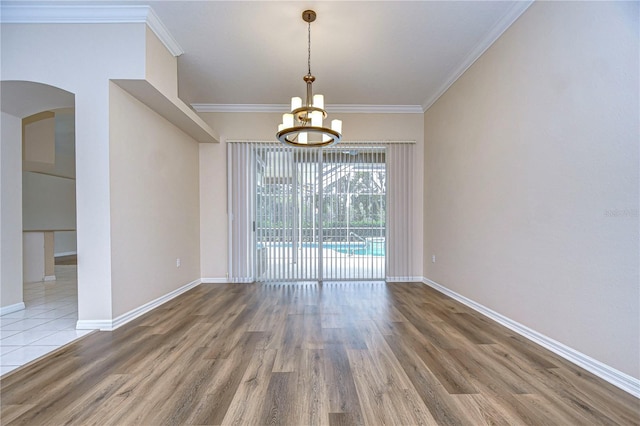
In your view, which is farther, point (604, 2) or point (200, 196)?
point (200, 196)

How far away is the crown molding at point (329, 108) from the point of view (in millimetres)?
4590

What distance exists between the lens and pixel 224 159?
183 inches

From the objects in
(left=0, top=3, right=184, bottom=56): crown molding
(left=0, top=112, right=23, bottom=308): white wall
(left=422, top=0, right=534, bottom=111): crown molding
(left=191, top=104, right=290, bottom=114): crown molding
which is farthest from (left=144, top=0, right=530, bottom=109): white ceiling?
(left=0, top=112, right=23, bottom=308): white wall

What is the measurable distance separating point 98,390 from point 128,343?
704mm

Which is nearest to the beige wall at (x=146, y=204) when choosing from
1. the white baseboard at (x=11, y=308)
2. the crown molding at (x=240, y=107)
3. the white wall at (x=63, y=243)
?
the crown molding at (x=240, y=107)

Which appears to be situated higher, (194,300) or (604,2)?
(604,2)

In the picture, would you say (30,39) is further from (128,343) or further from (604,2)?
(604,2)

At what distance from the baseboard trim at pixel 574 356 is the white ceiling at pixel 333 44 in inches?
119

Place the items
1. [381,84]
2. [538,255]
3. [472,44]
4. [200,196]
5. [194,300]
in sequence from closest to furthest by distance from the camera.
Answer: [538,255], [472,44], [194,300], [381,84], [200,196]

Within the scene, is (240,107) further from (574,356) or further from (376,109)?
(574,356)

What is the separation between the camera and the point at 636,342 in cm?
155

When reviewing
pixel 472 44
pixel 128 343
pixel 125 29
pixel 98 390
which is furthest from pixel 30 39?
pixel 472 44

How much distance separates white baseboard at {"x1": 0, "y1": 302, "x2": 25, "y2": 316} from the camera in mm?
2924

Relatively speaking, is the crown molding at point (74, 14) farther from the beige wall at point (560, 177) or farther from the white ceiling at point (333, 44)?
the beige wall at point (560, 177)
